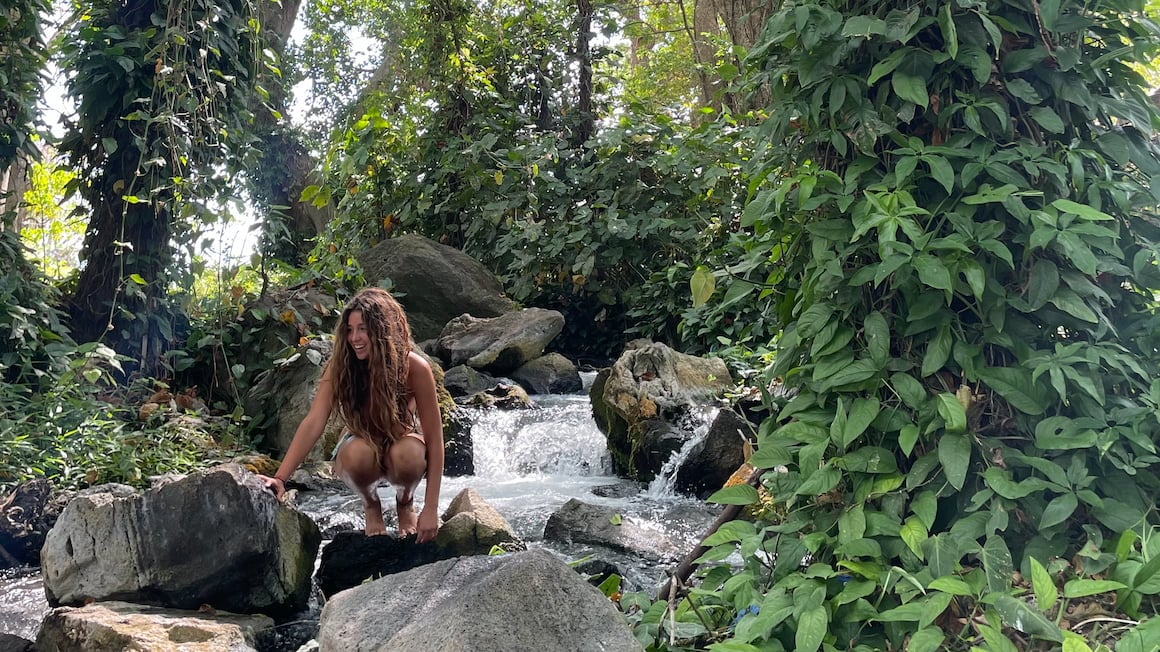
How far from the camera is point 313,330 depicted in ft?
22.9

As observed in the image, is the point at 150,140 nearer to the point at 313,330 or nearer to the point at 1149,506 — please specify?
the point at 313,330

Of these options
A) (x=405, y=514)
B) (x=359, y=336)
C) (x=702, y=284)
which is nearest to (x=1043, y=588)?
(x=702, y=284)

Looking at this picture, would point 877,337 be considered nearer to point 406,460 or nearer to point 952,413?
point 952,413

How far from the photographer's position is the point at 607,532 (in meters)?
4.52

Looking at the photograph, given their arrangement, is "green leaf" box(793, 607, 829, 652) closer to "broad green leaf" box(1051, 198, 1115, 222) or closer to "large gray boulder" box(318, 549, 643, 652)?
"large gray boulder" box(318, 549, 643, 652)

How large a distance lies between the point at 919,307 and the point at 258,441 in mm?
5314

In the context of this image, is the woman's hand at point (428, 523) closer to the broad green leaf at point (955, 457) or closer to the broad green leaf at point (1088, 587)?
the broad green leaf at point (955, 457)

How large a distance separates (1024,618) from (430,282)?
28.9ft

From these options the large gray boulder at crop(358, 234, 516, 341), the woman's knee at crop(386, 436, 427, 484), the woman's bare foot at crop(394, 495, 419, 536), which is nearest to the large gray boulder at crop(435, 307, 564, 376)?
the large gray boulder at crop(358, 234, 516, 341)

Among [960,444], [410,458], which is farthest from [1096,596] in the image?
[410,458]

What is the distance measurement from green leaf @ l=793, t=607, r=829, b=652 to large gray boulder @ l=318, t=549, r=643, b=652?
1.19ft

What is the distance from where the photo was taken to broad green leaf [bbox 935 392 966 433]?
197cm

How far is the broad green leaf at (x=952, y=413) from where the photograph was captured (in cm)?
197

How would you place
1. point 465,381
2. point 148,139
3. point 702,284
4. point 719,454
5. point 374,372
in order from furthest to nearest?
point 465,381 → point 148,139 → point 719,454 → point 374,372 → point 702,284
